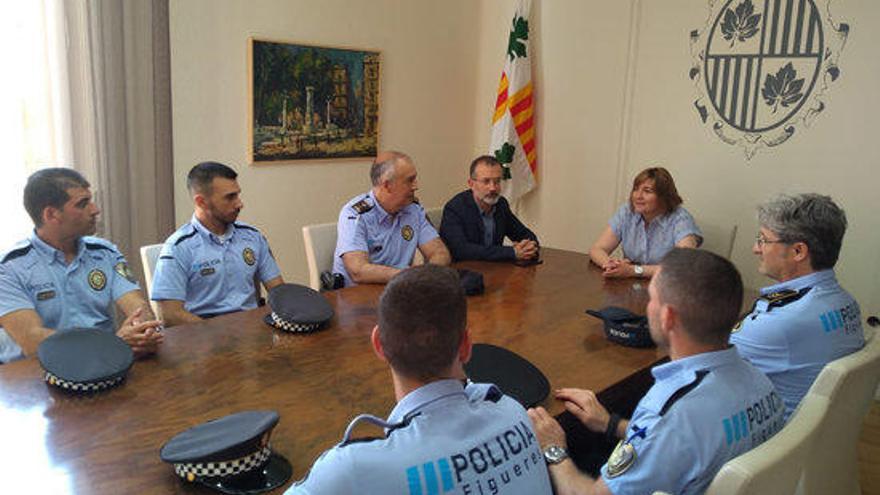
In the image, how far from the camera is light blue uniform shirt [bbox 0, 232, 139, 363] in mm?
2064

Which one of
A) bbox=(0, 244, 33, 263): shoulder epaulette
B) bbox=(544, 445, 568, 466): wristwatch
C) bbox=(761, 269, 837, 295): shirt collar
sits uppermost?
bbox=(761, 269, 837, 295): shirt collar

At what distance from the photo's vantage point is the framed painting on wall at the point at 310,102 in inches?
152

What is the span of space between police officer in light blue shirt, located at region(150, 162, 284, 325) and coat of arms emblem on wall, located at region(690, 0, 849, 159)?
293 centimetres

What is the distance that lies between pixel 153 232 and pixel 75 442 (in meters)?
2.43

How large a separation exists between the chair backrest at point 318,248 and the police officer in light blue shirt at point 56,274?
0.87 meters

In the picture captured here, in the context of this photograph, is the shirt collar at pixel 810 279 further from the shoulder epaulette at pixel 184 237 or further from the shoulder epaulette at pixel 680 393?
the shoulder epaulette at pixel 184 237

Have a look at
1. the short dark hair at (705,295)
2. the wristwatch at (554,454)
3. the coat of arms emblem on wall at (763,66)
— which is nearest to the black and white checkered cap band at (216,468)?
the wristwatch at (554,454)

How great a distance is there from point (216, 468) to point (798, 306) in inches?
64.9

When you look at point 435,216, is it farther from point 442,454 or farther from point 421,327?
point 442,454

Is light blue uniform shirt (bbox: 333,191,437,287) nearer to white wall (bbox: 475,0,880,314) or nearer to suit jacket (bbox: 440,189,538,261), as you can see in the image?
suit jacket (bbox: 440,189,538,261)

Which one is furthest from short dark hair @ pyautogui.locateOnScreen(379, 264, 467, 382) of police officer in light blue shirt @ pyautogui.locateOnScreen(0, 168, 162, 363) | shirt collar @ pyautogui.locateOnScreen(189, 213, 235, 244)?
shirt collar @ pyautogui.locateOnScreen(189, 213, 235, 244)

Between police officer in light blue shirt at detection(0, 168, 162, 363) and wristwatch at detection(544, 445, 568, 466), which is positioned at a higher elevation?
police officer in light blue shirt at detection(0, 168, 162, 363)

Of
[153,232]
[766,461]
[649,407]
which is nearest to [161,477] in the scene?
[649,407]

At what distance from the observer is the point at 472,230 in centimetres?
351
